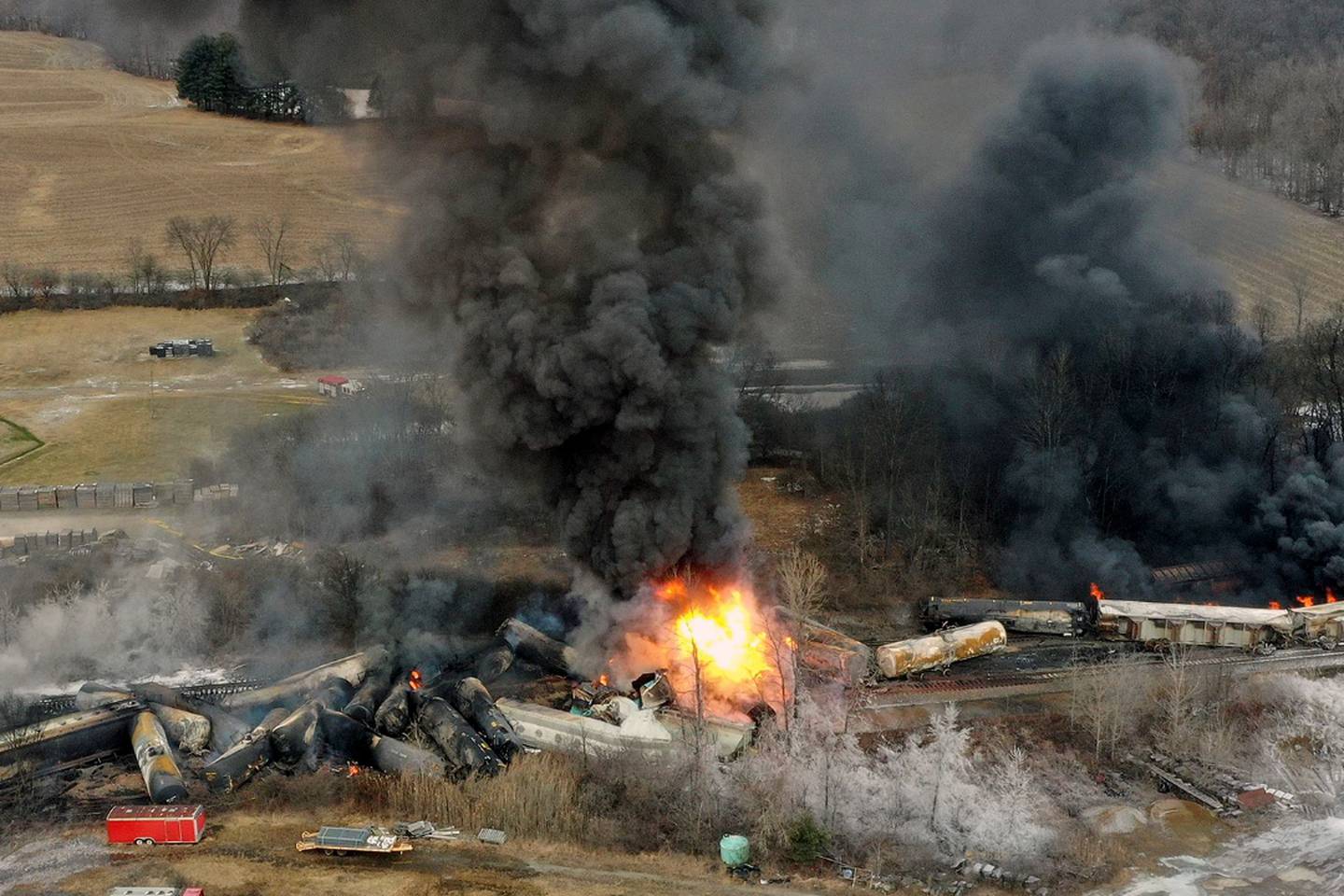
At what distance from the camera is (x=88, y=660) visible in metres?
40.1

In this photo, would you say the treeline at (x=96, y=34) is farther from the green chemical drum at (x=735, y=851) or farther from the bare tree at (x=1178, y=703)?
the bare tree at (x=1178, y=703)

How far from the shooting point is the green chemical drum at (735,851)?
30.5 m

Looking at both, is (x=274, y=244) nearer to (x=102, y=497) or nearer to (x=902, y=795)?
(x=102, y=497)

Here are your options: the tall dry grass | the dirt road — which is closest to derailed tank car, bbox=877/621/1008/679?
the dirt road

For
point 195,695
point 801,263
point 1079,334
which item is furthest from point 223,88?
point 195,695

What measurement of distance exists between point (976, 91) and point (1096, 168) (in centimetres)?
847

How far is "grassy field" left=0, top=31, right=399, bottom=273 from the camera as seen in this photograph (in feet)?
281

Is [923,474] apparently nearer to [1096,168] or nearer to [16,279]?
[1096,168]

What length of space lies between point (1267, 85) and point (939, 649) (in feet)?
255

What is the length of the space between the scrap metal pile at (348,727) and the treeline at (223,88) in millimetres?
49690

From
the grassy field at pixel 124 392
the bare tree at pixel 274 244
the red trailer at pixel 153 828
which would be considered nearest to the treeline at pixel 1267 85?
the bare tree at pixel 274 244

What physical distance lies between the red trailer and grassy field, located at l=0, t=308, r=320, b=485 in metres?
28.5

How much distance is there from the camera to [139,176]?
92875 millimetres

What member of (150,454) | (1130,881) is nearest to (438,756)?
(1130,881)
